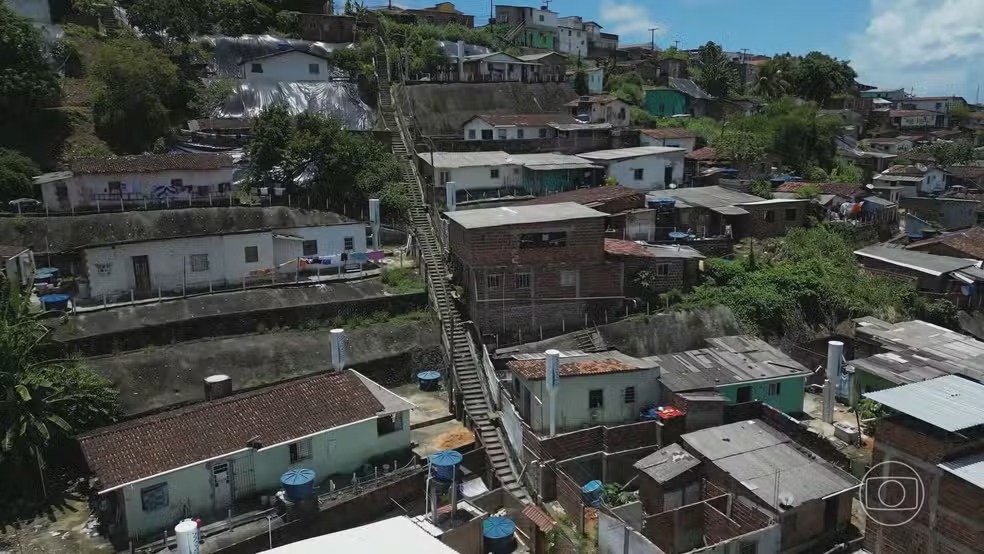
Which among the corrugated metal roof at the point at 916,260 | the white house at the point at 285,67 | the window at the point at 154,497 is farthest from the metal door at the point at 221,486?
the white house at the point at 285,67

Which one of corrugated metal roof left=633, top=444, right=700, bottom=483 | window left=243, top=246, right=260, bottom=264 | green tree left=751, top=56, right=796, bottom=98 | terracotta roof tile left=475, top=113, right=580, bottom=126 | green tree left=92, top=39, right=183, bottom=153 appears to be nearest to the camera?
corrugated metal roof left=633, top=444, right=700, bottom=483

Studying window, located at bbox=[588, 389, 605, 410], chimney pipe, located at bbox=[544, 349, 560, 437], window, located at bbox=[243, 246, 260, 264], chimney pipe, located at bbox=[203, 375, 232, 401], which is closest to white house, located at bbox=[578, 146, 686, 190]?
window, located at bbox=[588, 389, 605, 410]

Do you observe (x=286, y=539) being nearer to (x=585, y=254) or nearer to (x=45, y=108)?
(x=585, y=254)

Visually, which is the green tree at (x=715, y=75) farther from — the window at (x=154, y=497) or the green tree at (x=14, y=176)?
the window at (x=154, y=497)

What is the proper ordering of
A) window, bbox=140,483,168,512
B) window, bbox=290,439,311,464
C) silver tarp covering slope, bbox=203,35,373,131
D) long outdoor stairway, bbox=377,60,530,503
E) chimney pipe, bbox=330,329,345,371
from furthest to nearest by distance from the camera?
silver tarp covering slope, bbox=203,35,373,131
chimney pipe, bbox=330,329,345,371
long outdoor stairway, bbox=377,60,530,503
window, bbox=290,439,311,464
window, bbox=140,483,168,512

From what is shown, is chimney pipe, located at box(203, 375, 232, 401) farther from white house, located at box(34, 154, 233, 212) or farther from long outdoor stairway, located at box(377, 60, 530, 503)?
white house, located at box(34, 154, 233, 212)
